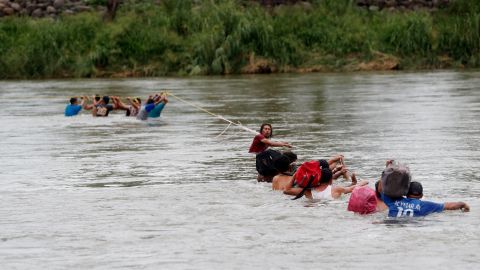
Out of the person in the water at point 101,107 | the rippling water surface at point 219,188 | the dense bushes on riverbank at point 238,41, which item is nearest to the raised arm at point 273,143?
the rippling water surface at point 219,188

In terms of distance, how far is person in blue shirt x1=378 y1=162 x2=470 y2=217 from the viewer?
1392 cm

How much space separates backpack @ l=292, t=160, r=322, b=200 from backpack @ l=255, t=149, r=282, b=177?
1.29m

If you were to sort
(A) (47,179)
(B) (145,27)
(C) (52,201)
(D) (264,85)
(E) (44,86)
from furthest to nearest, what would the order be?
(B) (145,27), (E) (44,86), (D) (264,85), (A) (47,179), (C) (52,201)

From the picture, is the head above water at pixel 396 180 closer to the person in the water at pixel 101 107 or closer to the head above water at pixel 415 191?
the head above water at pixel 415 191

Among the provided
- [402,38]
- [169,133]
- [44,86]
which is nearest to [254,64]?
[402,38]

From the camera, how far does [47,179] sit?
18.6 meters

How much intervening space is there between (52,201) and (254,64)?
4078cm

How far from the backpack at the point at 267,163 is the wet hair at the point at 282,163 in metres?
0.04

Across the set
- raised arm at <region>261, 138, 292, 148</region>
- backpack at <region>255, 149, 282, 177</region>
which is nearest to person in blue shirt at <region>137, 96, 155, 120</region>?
raised arm at <region>261, 138, 292, 148</region>

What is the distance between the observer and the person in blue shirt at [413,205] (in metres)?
13.9

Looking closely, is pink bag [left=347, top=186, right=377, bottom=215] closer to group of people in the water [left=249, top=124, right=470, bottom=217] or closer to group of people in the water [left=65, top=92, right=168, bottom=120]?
group of people in the water [left=249, top=124, right=470, bottom=217]

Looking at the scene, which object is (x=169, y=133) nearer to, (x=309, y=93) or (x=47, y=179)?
(x=47, y=179)

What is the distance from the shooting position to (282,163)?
1694cm

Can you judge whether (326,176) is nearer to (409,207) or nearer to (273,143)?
(409,207)
